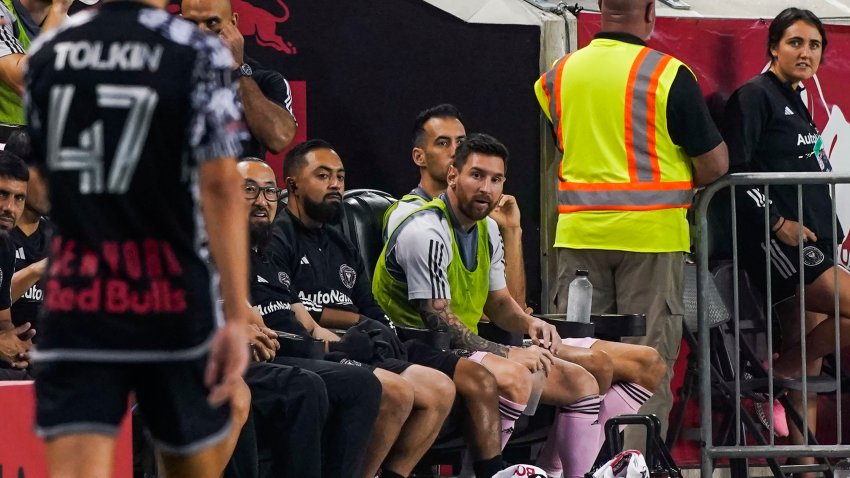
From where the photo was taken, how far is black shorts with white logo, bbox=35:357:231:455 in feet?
9.23

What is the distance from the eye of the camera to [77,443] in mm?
2809

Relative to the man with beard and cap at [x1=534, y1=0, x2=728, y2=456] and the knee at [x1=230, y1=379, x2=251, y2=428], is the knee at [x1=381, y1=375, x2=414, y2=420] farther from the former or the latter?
the man with beard and cap at [x1=534, y1=0, x2=728, y2=456]

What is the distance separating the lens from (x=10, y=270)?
5.02m

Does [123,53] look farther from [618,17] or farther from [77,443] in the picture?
[618,17]

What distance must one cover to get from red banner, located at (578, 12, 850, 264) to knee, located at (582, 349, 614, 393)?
6.01 feet

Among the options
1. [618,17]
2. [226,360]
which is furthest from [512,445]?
[226,360]

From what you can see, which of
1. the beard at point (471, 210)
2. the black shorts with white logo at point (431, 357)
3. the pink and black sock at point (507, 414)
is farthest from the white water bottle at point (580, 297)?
the black shorts with white logo at point (431, 357)

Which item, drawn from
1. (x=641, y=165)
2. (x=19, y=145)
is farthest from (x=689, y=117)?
(x=19, y=145)

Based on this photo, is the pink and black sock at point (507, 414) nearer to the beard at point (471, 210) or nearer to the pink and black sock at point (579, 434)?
the pink and black sock at point (579, 434)

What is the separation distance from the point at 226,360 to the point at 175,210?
1.05 ft

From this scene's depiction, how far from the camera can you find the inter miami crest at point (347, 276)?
596 centimetres

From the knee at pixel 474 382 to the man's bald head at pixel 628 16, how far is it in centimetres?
170

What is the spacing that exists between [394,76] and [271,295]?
216 centimetres

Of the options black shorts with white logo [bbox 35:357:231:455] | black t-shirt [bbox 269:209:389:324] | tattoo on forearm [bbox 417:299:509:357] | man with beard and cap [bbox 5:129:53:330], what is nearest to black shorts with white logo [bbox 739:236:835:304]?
tattoo on forearm [bbox 417:299:509:357]
